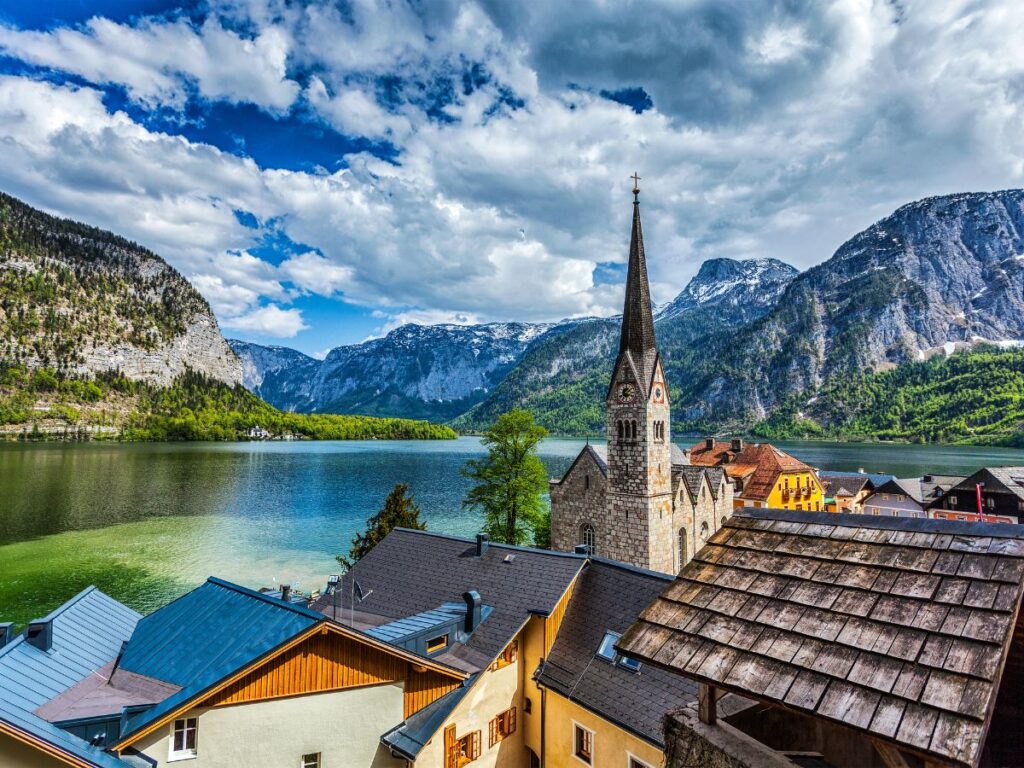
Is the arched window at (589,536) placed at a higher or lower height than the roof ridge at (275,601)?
lower

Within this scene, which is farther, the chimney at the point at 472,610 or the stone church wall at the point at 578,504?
the stone church wall at the point at 578,504

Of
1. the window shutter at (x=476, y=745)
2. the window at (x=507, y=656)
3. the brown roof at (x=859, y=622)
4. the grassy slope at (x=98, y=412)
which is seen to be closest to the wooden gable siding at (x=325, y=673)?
the window shutter at (x=476, y=745)

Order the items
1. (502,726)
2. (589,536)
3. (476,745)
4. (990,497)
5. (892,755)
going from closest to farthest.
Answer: (892,755) < (476,745) < (502,726) < (589,536) < (990,497)

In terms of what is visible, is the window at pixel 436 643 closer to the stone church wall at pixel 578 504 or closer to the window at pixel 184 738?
the window at pixel 184 738

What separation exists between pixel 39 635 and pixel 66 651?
77 centimetres

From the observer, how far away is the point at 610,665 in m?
13.8

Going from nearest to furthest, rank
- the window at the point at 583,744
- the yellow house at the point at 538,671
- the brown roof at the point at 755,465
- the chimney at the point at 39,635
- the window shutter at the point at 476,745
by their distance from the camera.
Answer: the chimney at the point at 39,635 → the yellow house at the point at 538,671 → the window at the point at 583,744 → the window shutter at the point at 476,745 → the brown roof at the point at 755,465

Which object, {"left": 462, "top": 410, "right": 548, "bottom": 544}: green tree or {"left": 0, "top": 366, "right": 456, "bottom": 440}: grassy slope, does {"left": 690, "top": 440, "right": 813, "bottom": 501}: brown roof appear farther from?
{"left": 0, "top": 366, "right": 456, "bottom": 440}: grassy slope

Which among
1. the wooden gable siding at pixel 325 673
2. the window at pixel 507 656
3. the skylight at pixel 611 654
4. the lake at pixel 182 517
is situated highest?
the wooden gable siding at pixel 325 673

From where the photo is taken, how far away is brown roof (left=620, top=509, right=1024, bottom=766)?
3.11 meters

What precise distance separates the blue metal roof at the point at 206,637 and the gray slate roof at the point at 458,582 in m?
3.95

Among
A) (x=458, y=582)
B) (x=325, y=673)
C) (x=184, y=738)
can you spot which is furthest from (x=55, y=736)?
(x=458, y=582)

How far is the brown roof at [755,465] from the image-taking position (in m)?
45.2

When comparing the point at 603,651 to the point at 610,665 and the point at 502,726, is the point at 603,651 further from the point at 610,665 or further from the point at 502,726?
the point at 502,726
